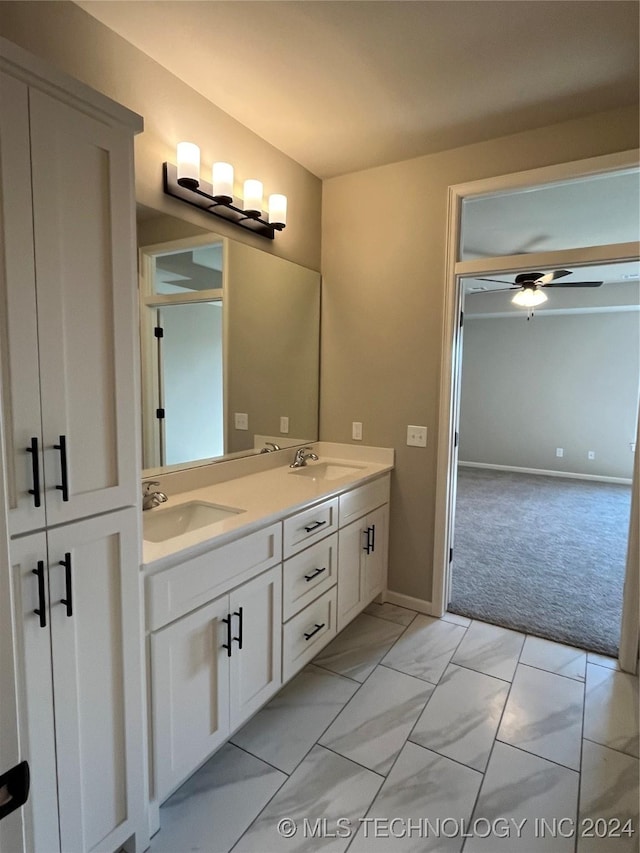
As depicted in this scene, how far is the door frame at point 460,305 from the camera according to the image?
2.14 metres

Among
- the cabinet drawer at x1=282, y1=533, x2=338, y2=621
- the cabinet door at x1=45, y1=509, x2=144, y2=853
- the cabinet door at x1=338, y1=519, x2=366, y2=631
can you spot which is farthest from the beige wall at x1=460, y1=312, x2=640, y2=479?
the cabinet door at x1=45, y1=509, x2=144, y2=853

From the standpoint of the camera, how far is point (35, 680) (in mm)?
1036

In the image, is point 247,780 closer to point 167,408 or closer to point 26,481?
point 26,481

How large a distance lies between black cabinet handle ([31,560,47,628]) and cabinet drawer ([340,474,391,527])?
1.40 meters

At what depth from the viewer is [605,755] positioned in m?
1.72

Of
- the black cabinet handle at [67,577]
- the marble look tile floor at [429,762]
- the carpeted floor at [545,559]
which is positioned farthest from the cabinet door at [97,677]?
the carpeted floor at [545,559]

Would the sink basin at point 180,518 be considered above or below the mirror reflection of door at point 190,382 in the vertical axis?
below

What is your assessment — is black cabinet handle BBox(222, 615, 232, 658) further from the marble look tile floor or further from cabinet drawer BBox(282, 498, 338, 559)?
the marble look tile floor

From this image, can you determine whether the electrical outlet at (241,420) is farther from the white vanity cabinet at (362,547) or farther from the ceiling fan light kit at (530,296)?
Result: the ceiling fan light kit at (530,296)

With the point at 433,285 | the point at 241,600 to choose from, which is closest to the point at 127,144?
the point at 241,600

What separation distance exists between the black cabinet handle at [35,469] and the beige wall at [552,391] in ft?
20.9

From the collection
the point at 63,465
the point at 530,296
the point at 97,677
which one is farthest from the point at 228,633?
the point at 530,296

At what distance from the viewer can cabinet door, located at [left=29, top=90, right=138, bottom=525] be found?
100 cm

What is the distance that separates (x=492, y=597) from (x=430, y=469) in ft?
3.24
